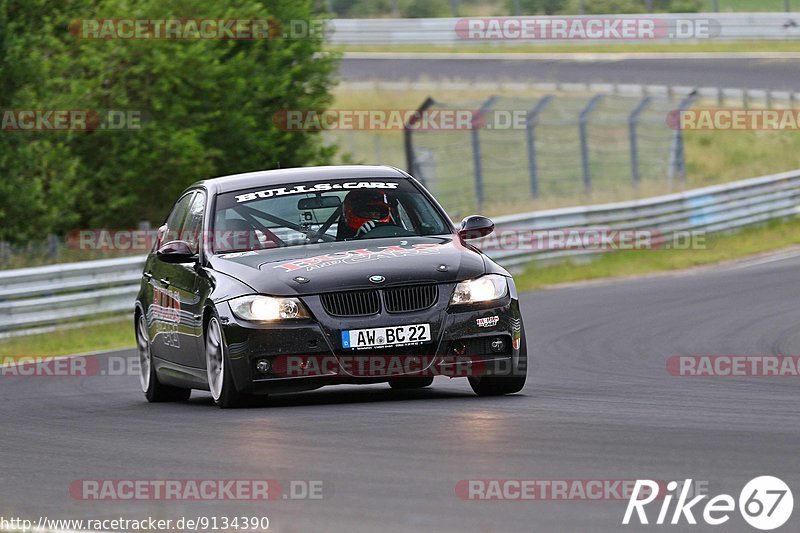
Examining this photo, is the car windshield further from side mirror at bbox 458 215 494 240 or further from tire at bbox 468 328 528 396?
tire at bbox 468 328 528 396

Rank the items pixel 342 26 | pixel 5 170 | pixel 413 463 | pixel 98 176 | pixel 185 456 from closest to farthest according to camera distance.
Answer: pixel 413 463 < pixel 185 456 < pixel 5 170 < pixel 98 176 < pixel 342 26

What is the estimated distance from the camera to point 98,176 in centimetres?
2692

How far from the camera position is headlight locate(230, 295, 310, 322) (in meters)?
9.17

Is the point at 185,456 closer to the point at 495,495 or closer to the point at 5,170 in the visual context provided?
the point at 495,495

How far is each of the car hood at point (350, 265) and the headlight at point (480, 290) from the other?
0.16 ft

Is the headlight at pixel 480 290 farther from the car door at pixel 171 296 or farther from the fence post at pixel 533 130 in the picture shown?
the fence post at pixel 533 130

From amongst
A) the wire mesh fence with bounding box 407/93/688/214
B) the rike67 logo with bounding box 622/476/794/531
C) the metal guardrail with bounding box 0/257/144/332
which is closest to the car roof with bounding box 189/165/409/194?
the rike67 logo with bounding box 622/476/794/531

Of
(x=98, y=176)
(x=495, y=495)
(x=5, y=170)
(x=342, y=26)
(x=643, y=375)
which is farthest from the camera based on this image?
(x=342, y=26)

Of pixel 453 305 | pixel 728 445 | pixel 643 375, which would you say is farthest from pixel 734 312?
pixel 728 445

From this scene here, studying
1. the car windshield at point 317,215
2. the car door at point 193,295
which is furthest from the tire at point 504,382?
the car door at point 193,295

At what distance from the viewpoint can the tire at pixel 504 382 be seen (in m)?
9.71

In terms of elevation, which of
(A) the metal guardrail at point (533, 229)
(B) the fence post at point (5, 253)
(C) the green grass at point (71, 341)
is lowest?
(C) the green grass at point (71, 341)

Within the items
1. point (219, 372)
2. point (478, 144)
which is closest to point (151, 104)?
point (478, 144)

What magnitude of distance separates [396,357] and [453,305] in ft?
1.54
